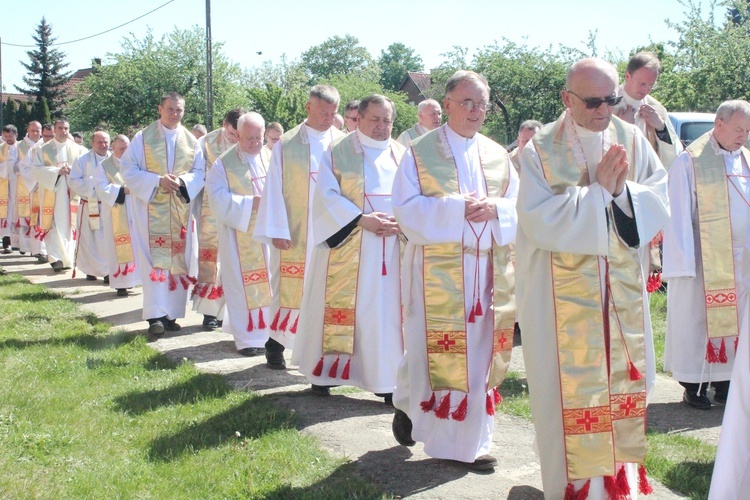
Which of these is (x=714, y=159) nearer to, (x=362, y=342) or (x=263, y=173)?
(x=362, y=342)

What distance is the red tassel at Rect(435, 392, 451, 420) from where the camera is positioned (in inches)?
197

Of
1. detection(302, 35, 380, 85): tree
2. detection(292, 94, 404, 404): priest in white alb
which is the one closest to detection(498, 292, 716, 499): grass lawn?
detection(292, 94, 404, 404): priest in white alb

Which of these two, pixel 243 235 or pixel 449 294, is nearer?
pixel 449 294

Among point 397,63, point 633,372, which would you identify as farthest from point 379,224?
point 397,63

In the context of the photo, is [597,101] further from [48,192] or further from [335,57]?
[335,57]

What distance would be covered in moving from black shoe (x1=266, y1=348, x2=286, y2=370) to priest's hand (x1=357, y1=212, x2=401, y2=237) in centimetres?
195

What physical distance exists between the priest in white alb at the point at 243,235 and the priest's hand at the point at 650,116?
3316 millimetres

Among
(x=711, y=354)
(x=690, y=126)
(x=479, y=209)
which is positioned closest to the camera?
(x=479, y=209)

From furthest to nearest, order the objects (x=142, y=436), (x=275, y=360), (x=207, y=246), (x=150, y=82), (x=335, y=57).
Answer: (x=335, y=57)
(x=150, y=82)
(x=207, y=246)
(x=275, y=360)
(x=142, y=436)

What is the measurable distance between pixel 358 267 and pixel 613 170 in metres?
2.59

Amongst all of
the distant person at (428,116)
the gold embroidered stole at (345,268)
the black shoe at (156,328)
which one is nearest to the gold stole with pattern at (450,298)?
the gold embroidered stole at (345,268)

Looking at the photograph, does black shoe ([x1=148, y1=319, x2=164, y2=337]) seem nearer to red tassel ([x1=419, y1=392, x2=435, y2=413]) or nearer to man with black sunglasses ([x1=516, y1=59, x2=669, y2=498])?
red tassel ([x1=419, y1=392, x2=435, y2=413])

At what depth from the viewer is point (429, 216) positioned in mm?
5113

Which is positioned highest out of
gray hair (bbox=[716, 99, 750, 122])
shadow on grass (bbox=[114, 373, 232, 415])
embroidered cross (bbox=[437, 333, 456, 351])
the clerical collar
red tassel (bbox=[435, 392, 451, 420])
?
gray hair (bbox=[716, 99, 750, 122])
